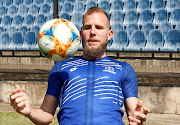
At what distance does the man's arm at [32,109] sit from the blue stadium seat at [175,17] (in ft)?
17.9

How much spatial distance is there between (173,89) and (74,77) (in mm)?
3504

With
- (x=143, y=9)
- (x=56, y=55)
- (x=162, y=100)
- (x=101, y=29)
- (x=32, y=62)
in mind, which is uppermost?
(x=143, y=9)

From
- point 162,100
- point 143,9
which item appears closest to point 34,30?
point 143,9

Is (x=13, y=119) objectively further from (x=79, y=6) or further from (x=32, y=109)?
(x=79, y=6)

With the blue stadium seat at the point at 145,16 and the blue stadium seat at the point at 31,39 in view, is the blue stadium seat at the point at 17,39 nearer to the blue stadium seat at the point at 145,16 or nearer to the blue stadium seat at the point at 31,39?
the blue stadium seat at the point at 31,39

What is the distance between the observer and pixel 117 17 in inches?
282

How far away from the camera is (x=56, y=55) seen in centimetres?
247

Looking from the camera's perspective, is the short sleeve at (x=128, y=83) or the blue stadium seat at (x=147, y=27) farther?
the blue stadium seat at (x=147, y=27)

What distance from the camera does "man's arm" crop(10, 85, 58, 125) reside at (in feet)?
5.19

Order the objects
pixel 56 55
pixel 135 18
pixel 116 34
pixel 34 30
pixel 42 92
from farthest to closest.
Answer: pixel 34 30 < pixel 135 18 < pixel 116 34 < pixel 42 92 < pixel 56 55

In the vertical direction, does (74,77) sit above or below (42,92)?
above

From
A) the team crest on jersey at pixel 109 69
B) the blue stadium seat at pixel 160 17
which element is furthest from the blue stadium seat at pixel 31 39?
the team crest on jersey at pixel 109 69

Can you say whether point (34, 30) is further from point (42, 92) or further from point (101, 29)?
point (101, 29)

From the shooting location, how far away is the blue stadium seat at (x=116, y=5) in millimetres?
7359
